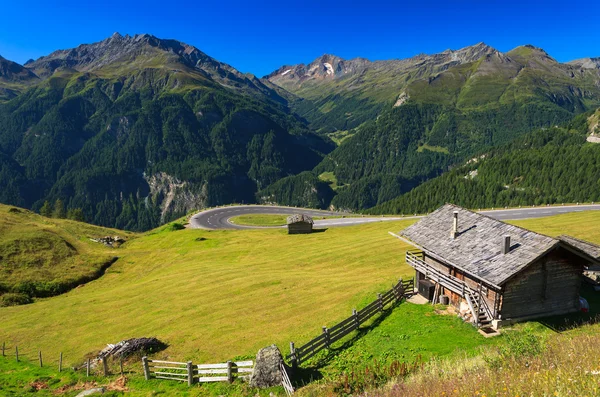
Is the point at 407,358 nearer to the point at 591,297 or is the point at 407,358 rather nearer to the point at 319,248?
the point at 591,297

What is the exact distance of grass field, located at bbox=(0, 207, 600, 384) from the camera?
29.1 metres

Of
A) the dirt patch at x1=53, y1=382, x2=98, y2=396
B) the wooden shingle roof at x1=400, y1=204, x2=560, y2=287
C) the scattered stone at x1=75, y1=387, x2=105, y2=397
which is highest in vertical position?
the wooden shingle roof at x1=400, y1=204, x2=560, y2=287

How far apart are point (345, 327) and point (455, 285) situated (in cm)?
986

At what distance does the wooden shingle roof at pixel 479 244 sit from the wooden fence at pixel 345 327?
179 inches

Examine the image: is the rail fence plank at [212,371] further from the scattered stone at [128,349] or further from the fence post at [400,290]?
the fence post at [400,290]

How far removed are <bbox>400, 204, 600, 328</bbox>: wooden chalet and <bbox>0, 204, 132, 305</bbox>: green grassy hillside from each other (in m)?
55.6

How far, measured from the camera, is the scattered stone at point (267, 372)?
1956cm

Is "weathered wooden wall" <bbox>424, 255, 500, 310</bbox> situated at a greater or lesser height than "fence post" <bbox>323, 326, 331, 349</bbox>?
greater

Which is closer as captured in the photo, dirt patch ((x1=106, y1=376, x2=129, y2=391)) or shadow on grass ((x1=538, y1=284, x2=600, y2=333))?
dirt patch ((x1=106, y1=376, x2=129, y2=391))

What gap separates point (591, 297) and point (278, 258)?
4079cm

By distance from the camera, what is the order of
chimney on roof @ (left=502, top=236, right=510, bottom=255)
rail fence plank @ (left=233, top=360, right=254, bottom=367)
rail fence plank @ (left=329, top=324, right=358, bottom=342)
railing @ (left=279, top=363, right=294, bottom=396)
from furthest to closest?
chimney on roof @ (left=502, top=236, right=510, bottom=255) < rail fence plank @ (left=329, top=324, right=358, bottom=342) < rail fence plank @ (left=233, top=360, right=254, bottom=367) < railing @ (left=279, top=363, right=294, bottom=396)

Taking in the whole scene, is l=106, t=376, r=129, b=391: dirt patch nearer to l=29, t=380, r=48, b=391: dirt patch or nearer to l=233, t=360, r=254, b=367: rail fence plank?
l=29, t=380, r=48, b=391: dirt patch

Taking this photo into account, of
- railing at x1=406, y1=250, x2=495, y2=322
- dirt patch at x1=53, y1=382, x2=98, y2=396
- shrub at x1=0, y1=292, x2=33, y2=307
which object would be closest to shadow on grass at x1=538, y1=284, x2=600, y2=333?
railing at x1=406, y1=250, x2=495, y2=322

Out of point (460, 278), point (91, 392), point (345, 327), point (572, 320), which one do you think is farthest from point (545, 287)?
point (91, 392)
